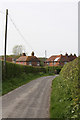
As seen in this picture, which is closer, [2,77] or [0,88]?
[0,88]

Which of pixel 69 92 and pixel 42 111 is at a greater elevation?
pixel 69 92

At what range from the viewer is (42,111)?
899 cm

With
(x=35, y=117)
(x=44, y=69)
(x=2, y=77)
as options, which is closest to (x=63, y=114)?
(x=35, y=117)

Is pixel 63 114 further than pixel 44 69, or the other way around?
pixel 44 69

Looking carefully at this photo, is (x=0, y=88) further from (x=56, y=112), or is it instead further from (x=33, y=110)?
(x=56, y=112)

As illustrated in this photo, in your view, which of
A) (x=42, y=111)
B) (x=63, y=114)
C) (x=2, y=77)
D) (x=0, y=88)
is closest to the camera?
(x=63, y=114)

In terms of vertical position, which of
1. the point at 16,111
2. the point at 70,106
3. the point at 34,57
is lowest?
the point at 16,111

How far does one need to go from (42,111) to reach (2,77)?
11.5 m

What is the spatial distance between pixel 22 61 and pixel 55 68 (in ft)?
52.8

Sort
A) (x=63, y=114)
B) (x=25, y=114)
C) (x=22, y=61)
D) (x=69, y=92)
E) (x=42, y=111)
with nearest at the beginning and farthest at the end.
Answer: (x=63, y=114) → (x=25, y=114) → (x=42, y=111) → (x=69, y=92) → (x=22, y=61)

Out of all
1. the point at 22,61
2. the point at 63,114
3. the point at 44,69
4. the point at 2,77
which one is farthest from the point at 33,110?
the point at 22,61

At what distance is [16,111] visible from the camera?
9.02 m

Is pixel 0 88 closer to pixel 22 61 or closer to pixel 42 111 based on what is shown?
pixel 42 111

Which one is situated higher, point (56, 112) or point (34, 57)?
point (34, 57)
